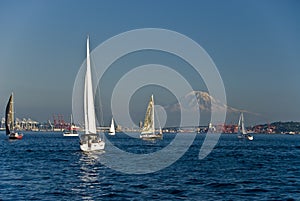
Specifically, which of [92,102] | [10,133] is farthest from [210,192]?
[10,133]

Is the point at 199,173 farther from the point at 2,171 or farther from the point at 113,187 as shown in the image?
the point at 2,171

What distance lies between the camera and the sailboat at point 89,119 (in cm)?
9353

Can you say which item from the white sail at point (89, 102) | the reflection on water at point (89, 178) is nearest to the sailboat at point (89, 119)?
the white sail at point (89, 102)

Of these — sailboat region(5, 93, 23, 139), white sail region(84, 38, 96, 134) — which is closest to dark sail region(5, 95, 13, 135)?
sailboat region(5, 93, 23, 139)

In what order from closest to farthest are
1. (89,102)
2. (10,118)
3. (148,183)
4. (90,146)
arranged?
(148,183)
(90,146)
(89,102)
(10,118)

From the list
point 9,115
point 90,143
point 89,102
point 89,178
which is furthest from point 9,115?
point 89,178

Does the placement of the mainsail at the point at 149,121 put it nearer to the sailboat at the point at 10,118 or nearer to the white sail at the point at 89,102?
the sailboat at the point at 10,118

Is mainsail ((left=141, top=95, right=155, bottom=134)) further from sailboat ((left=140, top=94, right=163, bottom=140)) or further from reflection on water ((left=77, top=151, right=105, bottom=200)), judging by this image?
reflection on water ((left=77, top=151, right=105, bottom=200))

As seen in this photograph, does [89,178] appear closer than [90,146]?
Yes

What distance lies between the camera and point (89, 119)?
98.7 meters

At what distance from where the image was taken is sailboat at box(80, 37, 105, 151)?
93525mm

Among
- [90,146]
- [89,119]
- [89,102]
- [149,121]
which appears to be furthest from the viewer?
[149,121]

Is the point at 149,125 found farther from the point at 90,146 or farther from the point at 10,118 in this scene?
the point at 90,146

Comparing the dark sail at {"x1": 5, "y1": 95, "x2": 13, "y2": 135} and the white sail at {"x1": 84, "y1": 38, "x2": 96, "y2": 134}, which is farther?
the dark sail at {"x1": 5, "y1": 95, "x2": 13, "y2": 135}
